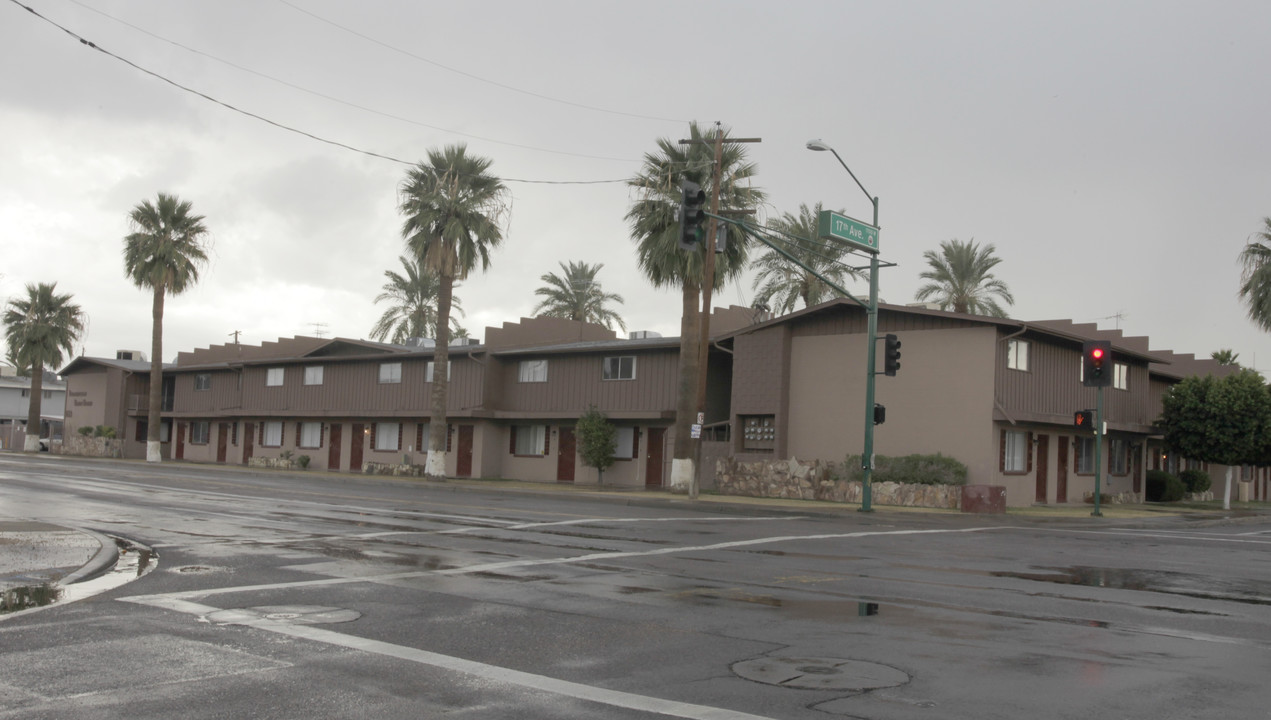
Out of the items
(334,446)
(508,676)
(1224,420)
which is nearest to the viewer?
(508,676)

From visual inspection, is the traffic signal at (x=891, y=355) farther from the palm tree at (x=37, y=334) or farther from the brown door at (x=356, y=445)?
the palm tree at (x=37, y=334)

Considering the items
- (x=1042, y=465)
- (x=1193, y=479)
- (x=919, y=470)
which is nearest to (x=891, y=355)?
(x=919, y=470)

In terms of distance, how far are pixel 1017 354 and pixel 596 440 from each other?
620 inches

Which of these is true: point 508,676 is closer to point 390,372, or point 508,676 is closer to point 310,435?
point 390,372

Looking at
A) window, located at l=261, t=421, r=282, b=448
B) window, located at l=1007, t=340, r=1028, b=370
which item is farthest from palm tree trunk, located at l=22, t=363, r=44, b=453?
window, located at l=1007, t=340, r=1028, b=370

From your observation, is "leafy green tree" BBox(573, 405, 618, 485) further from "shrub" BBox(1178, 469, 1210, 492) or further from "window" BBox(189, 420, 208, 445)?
"window" BBox(189, 420, 208, 445)

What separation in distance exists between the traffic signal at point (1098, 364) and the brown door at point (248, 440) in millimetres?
44883

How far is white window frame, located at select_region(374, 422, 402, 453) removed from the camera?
50.2 m

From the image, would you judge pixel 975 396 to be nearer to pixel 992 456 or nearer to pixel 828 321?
pixel 992 456

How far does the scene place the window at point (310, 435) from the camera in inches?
2149

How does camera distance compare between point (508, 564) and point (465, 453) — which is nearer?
point (508, 564)

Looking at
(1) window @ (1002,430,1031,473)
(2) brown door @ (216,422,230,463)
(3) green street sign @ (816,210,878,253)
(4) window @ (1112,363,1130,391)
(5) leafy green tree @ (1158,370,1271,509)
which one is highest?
(3) green street sign @ (816,210,878,253)

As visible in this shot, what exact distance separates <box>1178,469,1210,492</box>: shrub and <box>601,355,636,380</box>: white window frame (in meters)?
23.8

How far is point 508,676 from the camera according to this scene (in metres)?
7.36
